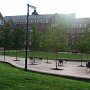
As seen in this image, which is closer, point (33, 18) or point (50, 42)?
point (50, 42)

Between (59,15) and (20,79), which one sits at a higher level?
(59,15)

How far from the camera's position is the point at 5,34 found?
43000 millimetres

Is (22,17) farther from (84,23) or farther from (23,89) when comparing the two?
(23,89)

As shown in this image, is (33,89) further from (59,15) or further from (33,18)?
(33,18)

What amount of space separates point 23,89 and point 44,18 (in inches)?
4518

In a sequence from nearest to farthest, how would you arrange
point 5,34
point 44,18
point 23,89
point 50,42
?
point 23,89 → point 50,42 → point 5,34 → point 44,18

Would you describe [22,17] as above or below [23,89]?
above

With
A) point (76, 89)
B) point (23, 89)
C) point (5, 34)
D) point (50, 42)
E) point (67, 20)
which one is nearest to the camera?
point (23, 89)

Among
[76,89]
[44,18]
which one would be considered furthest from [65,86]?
[44,18]

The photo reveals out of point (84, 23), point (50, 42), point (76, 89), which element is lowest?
point (76, 89)

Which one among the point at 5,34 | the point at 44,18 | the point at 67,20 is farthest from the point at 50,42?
the point at 44,18

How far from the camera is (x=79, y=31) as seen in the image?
117938 mm

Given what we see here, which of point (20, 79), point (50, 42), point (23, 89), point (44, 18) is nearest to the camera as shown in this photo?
point (23, 89)

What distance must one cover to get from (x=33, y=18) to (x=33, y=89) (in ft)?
384
